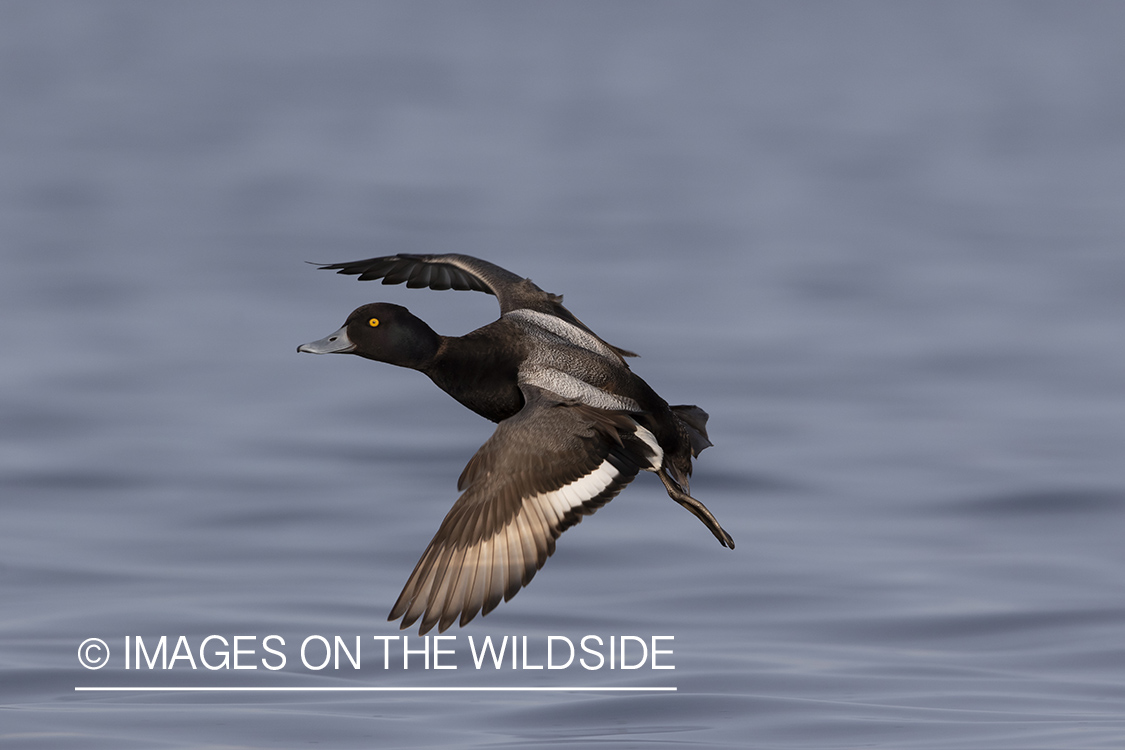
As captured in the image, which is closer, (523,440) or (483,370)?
(523,440)

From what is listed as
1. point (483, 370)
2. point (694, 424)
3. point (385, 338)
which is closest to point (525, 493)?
point (483, 370)

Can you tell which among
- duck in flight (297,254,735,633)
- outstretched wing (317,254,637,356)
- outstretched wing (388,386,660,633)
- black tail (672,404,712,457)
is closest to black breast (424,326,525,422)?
duck in flight (297,254,735,633)

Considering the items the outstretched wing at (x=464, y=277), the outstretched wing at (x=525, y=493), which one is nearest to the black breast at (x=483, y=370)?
the outstretched wing at (x=525, y=493)

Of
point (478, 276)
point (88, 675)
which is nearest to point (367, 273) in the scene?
point (478, 276)

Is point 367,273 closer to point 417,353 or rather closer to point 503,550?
point 417,353

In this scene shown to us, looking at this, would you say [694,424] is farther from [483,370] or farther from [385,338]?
[385,338]
